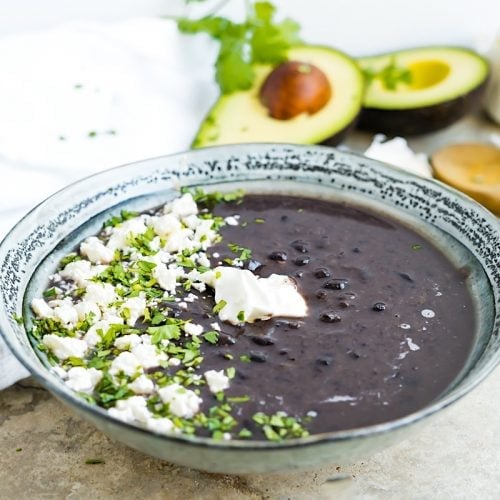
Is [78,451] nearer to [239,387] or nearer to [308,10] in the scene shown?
[239,387]

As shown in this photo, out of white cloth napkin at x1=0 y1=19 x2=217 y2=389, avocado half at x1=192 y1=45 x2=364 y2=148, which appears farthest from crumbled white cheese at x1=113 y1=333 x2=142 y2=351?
avocado half at x1=192 y1=45 x2=364 y2=148

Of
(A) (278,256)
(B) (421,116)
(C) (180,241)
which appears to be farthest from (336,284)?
(B) (421,116)

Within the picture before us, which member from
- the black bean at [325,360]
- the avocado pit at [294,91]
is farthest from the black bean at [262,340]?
the avocado pit at [294,91]

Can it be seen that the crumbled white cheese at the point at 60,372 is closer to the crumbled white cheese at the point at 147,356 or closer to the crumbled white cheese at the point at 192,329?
the crumbled white cheese at the point at 147,356

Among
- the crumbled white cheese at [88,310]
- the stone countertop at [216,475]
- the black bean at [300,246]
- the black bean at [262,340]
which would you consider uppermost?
the crumbled white cheese at [88,310]

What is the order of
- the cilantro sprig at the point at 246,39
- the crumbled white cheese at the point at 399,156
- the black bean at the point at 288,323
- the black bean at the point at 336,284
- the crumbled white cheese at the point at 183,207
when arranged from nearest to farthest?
the black bean at the point at 288,323
the black bean at the point at 336,284
the crumbled white cheese at the point at 183,207
the crumbled white cheese at the point at 399,156
the cilantro sprig at the point at 246,39

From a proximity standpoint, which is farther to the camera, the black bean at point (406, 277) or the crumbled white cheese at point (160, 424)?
the black bean at point (406, 277)

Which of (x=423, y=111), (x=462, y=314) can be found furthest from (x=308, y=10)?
(x=462, y=314)
